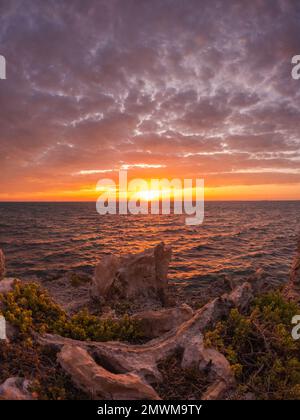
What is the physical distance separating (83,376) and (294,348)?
4993 millimetres

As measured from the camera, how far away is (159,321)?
9.11m

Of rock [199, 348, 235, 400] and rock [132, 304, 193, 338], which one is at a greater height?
rock [199, 348, 235, 400]

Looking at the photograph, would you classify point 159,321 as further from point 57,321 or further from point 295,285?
point 295,285

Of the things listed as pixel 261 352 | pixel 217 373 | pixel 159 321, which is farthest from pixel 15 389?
pixel 261 352

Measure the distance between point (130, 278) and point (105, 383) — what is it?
11811 mm

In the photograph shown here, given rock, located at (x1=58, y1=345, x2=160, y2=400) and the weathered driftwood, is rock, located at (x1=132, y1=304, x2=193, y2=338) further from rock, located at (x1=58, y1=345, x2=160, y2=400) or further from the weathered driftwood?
rock, located at (x1=58, y1=345, x2=160, y2=400)

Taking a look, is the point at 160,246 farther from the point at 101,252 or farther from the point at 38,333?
the point at 101,252

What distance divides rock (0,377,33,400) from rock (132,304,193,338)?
4.49 m

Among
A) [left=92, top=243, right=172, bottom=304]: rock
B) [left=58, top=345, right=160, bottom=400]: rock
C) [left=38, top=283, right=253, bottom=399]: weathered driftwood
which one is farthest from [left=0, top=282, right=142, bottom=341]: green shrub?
[left=92, top=243, right=172, bottom=304]: rock

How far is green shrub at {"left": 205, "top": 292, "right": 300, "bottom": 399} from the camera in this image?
555 centimetres

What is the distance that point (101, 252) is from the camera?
39531 mm

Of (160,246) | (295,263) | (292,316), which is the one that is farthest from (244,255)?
(292,316)

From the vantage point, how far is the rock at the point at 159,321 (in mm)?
8938

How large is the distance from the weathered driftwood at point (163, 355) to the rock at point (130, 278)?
9574 mm
